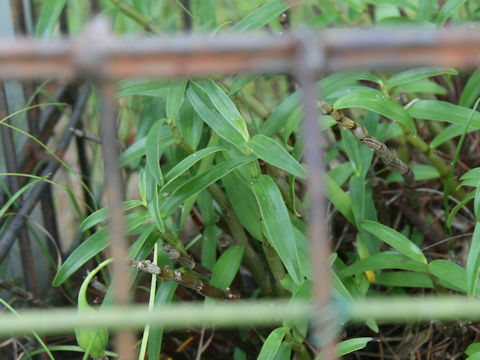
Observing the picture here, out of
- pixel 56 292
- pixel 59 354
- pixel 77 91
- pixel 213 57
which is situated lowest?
pixel 59 354

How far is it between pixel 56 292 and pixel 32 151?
27 centimetres

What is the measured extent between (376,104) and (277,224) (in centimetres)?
23

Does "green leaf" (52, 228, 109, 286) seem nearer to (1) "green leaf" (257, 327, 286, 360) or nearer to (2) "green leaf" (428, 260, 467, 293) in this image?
(1) "green leaf" (257, 327, 286, 360)

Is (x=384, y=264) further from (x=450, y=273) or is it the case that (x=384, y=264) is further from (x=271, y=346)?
(x=271, y=346)

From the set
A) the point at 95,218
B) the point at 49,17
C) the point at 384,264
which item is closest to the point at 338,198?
the point at 384,264

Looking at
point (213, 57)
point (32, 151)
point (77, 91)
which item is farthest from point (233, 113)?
point (77, 91)

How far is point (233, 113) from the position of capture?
0.82m

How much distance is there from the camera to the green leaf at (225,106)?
0.81 m

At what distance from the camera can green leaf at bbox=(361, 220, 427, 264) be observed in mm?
836

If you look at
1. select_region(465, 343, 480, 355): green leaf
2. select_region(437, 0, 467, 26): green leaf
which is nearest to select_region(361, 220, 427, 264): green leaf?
select_region(465, 343, 480, 355): green leaf

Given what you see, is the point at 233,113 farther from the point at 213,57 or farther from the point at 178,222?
the point at 213,57

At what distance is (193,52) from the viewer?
365mm

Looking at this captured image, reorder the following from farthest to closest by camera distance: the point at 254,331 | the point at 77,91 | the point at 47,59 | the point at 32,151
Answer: the point at 77,91
the point at 32,151
the point at 254,331
the point at 47,59

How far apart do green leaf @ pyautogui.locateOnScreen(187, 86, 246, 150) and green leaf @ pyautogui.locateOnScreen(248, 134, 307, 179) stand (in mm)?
23
